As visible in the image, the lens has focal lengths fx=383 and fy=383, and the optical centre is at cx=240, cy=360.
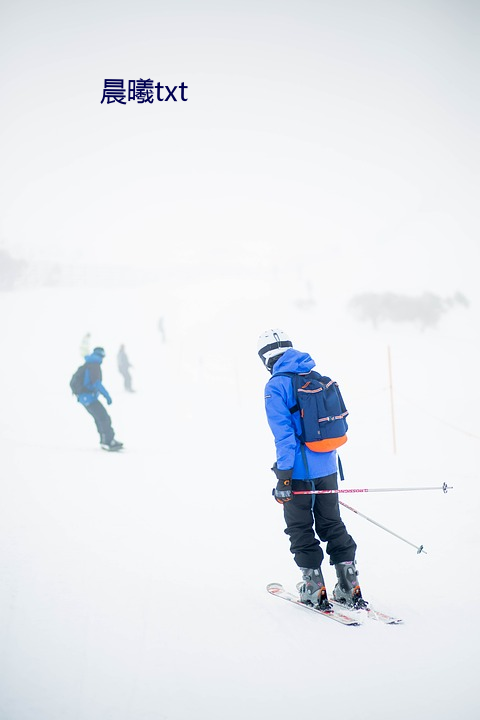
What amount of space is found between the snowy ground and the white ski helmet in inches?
75.7

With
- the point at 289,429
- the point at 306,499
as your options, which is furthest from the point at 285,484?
the point at 289,429

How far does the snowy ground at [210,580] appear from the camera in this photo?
6.93 ft

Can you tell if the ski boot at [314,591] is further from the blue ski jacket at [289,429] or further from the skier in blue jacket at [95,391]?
the skier in blue jacket at [95,391]

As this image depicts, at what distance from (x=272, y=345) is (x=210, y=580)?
2110 mm

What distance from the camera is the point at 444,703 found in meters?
2.04

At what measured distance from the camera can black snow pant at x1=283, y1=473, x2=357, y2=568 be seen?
2.88m

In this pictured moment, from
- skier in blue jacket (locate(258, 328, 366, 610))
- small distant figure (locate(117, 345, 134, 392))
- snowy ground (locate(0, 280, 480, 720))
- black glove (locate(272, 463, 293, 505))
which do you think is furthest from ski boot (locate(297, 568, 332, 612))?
small distant figure (locate(117, 345, 134, 392))

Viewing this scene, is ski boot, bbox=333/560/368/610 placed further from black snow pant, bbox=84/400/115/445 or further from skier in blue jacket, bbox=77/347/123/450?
black snow pant, bbox=84/400/115/445

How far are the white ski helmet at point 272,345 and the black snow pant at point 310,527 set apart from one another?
992 millimetres

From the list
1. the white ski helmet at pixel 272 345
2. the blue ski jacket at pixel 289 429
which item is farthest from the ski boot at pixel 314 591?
the white ski helmet at pixel 272 345

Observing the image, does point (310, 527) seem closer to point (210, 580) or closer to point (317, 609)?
point (317, 609)

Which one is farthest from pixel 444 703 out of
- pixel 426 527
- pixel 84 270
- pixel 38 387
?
pixel 84 270

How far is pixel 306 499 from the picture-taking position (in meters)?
2.90

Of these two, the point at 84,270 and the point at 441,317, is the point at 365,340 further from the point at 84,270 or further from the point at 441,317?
the point at 84,270
